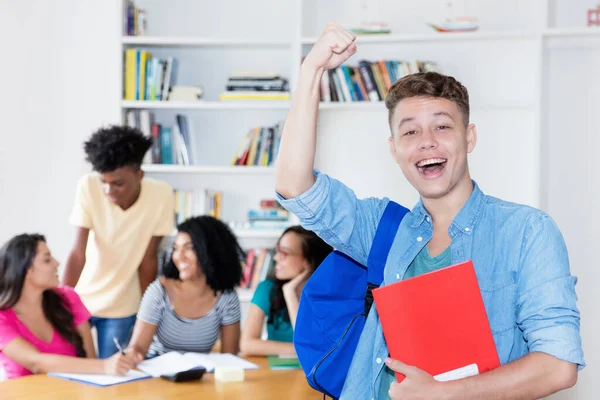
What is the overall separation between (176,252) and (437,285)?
2.39m

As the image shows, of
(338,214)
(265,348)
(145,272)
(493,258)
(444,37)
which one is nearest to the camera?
(493,258)

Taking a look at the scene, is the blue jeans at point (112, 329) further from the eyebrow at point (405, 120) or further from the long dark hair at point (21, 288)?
the eyebrow at point (405, 120)

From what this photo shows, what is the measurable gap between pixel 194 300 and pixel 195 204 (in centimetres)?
116

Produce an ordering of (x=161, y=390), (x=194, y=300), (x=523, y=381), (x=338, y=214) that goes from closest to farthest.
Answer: (x=523, y=381)
(x=338, y=214)
(x=161, y=390)
(x=194, y=300)

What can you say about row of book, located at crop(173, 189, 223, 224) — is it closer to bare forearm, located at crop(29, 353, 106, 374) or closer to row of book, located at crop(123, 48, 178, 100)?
row of book, located at crop(123, 48, 178, 100)

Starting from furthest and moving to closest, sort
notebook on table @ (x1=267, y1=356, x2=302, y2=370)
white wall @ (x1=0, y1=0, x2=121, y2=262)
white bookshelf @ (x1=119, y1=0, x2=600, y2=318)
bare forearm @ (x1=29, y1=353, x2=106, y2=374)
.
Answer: white wall @ (x1=0, y1=0, x2=121, y2=262) < white bookshelf @ (x1=119, y1=0, x2=600, y2=318) < notebook on table @ (x1=267, y1=356, x2=302, y2=370) < bare forearm @ (x1=29, y1=353, x2=106, y2=374)

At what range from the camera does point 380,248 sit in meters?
1.37

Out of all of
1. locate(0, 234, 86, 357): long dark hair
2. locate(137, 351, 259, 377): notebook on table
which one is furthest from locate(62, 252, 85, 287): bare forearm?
locate(137, 351, 259, 377): notebook on table

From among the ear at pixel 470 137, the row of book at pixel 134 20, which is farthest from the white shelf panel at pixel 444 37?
the ear at pixel 470 137

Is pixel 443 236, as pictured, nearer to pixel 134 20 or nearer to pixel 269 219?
pixel 269 219

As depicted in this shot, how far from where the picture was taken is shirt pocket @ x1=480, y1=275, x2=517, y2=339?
1226mm

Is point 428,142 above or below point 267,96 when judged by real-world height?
below

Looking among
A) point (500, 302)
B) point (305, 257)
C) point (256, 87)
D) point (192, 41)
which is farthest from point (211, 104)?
point (500, 302)

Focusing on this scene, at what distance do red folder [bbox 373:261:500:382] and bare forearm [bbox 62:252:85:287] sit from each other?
2.58 meters
